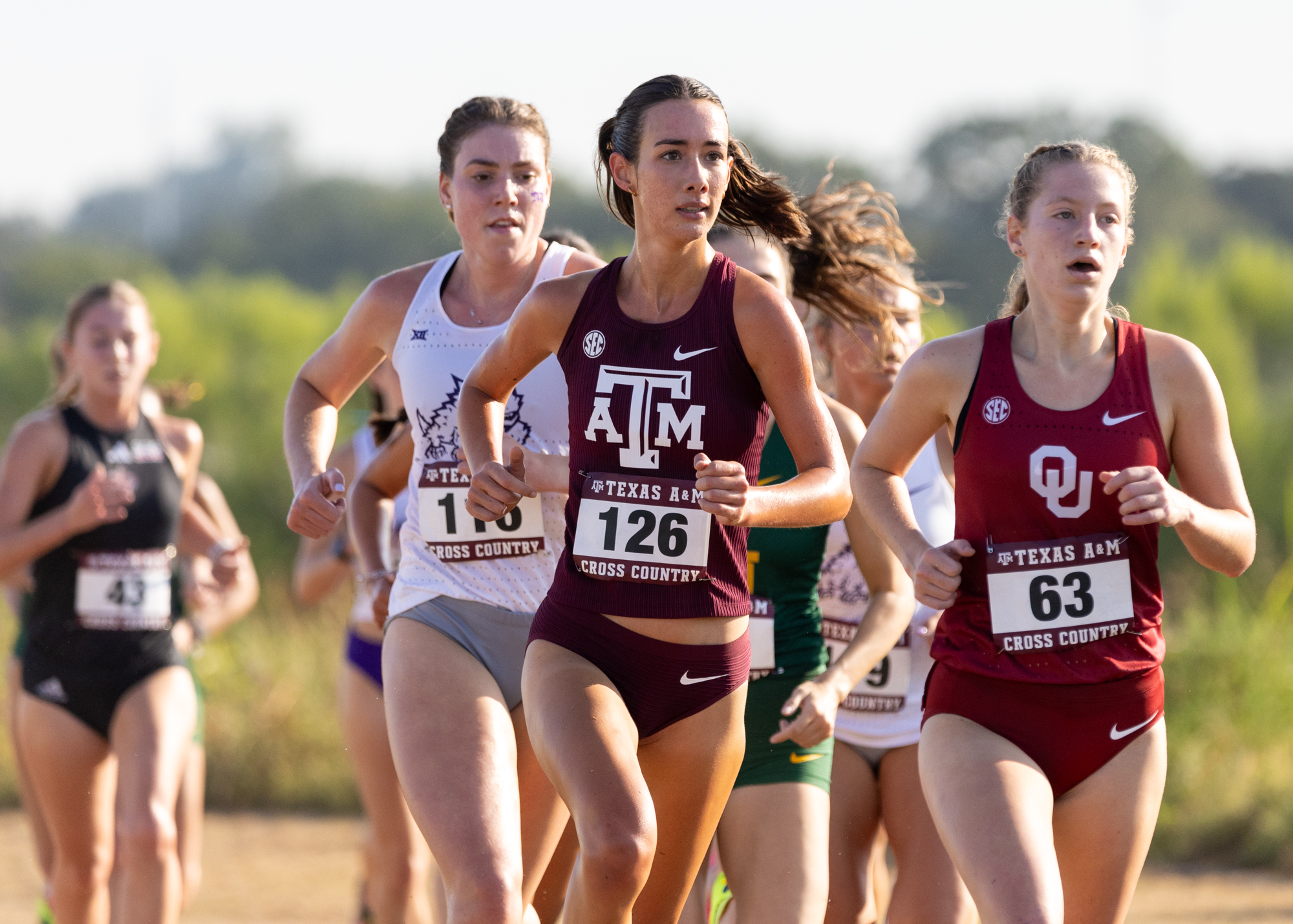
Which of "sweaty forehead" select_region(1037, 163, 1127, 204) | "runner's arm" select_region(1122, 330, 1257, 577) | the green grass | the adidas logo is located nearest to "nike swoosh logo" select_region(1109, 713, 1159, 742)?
"runner's arm" select_region(1122, 330, 1257, 577)

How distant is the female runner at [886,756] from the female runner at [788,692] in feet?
0.32

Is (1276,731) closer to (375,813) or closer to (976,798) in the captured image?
(375,813)

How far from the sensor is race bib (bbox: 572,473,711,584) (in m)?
3.52

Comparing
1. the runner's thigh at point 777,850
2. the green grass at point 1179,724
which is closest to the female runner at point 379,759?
the runner's thigh at point 777,850

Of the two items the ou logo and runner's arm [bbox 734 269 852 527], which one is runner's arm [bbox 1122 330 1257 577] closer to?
the ou logo

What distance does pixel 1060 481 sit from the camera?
11.9 feet

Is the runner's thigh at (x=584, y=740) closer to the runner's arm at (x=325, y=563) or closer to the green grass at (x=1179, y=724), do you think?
the runner's arm at (x=325, y=563)

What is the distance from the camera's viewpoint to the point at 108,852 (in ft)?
18.8

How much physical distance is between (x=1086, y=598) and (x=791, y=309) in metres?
0.90

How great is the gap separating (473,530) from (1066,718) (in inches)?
57.9

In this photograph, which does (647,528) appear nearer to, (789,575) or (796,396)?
(796,396)

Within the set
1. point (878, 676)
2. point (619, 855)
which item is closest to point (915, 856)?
point (878, 676)

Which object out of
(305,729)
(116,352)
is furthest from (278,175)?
(116,352)

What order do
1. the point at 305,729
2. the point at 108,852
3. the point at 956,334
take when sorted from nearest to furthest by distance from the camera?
1. the point at 956,334
2. the point at 108,852
3. the point at 305,729
